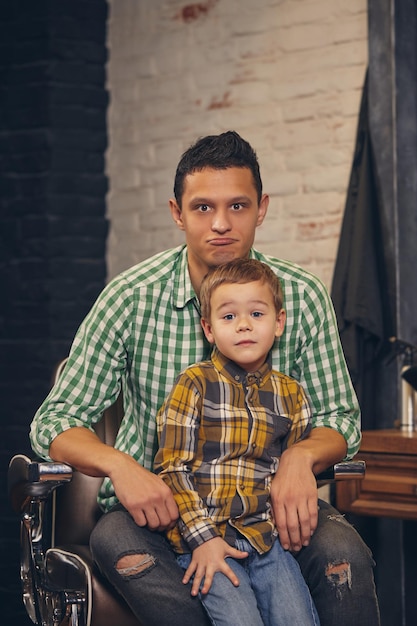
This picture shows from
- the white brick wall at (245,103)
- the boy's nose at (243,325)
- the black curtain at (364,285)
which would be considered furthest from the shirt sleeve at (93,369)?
the white brick wall at (245,103)

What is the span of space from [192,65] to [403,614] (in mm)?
2045

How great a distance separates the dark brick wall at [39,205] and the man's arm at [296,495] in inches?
76.5

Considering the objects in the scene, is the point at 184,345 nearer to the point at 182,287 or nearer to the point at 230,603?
the point at 182,287

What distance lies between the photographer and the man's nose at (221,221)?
220 cm

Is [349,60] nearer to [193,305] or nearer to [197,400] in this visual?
[193,305]

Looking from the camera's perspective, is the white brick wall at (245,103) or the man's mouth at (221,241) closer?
the man's mouth at (221,241)

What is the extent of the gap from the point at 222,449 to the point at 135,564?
0.27m

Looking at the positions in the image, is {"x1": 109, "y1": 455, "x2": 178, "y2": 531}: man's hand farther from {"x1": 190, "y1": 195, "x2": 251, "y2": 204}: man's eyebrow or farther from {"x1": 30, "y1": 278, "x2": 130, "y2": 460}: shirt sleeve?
{"x1": 190, "y1": 195, "x2": 251, "y2": 204}: man's eyebrow

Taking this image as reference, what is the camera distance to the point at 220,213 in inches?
87.2

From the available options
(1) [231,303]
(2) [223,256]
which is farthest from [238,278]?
(2) [223,256]

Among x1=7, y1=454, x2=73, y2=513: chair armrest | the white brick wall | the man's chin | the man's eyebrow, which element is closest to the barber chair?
x1=7, y1=454, x2=73, y2=513: chair armrest

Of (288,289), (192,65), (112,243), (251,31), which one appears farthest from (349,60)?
(288,289)

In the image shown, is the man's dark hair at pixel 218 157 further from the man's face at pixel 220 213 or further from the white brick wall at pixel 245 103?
the white brick wall at pixel 245 103

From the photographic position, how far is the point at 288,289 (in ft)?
7.53
